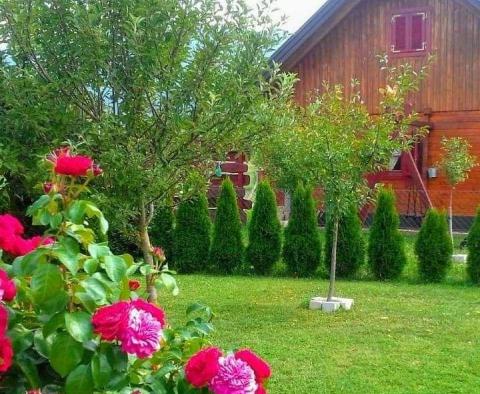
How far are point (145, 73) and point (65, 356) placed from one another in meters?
3.39

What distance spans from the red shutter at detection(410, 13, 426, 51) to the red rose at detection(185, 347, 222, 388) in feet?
54.7

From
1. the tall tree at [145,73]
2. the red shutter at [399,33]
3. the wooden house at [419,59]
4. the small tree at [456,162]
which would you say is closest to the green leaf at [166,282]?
the tall tree at [145,73]

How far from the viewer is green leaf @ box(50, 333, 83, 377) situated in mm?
1799

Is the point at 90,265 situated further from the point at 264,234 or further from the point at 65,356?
the point at 264,234

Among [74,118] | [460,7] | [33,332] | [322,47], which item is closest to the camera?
[33,332]

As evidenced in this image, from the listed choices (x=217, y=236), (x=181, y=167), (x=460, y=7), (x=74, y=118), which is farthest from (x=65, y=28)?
(x=460, y=7)

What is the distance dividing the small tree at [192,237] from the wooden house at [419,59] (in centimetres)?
624

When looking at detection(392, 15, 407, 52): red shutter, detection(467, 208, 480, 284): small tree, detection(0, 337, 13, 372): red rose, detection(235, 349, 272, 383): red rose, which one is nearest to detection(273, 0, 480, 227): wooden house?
detection(392, 15, 407, 52): red shutter

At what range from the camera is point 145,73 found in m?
4.96

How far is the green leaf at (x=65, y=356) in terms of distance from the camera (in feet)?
5.90

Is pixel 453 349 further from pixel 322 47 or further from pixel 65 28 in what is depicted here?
pixel 322 47

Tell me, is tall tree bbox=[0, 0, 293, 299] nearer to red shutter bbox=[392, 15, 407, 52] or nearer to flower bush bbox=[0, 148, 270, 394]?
flower bush bbox=[0, 148, 270, 394]

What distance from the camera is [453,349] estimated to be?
19.6ft

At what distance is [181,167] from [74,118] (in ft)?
2.76
